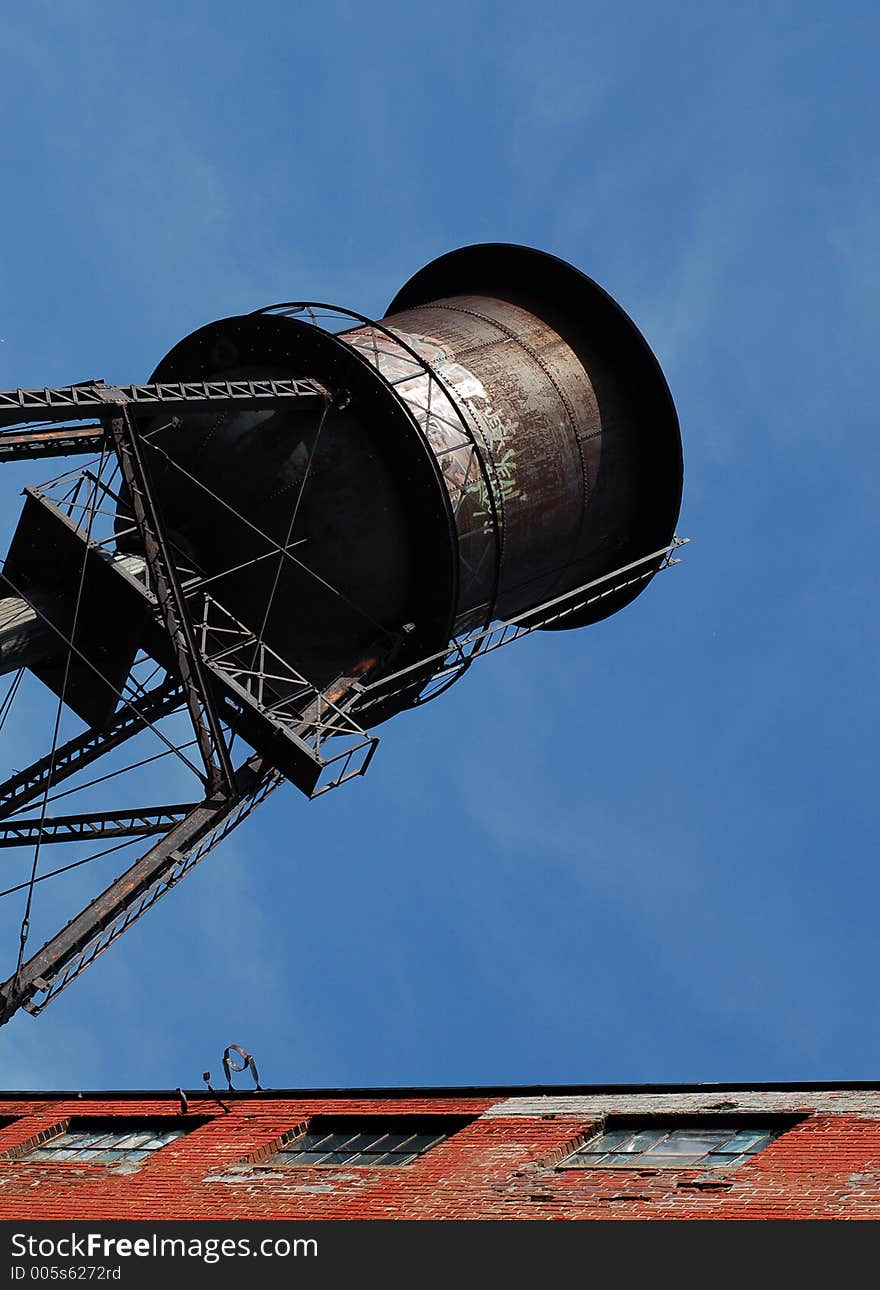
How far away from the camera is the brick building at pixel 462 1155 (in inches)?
401

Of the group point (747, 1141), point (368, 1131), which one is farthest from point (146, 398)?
point (747, 1141)

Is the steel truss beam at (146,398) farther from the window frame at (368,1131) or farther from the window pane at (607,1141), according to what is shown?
the window pane at (607,1141)

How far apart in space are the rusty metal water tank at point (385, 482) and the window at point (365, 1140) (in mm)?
3934

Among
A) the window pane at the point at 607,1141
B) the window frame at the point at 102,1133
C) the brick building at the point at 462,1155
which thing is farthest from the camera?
the window frame at the point at 102,1133

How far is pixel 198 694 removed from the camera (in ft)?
42.8

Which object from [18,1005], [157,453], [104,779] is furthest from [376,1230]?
[157,453]

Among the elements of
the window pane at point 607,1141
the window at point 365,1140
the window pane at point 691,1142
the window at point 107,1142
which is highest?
the window at point 107,1142

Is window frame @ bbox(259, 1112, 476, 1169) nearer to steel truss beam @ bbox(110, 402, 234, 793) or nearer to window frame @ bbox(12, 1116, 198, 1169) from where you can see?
window frame @ bbox(12, 1116, 198, 1169)

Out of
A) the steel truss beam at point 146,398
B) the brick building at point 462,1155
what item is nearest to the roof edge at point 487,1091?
the brick building at point 462,1155

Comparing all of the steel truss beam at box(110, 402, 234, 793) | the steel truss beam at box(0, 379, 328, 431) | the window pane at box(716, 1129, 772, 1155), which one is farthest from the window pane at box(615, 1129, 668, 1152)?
the steel truss beam at box(0, 379, 328, 431)

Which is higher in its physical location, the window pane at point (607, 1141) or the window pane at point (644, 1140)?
the window pane at point (607, 1141)

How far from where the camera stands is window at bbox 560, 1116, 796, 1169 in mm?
11094

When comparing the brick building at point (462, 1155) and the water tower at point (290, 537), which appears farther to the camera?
the water tower at point (290, 537)

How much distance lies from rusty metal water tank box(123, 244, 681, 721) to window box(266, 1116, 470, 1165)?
12.9ft
